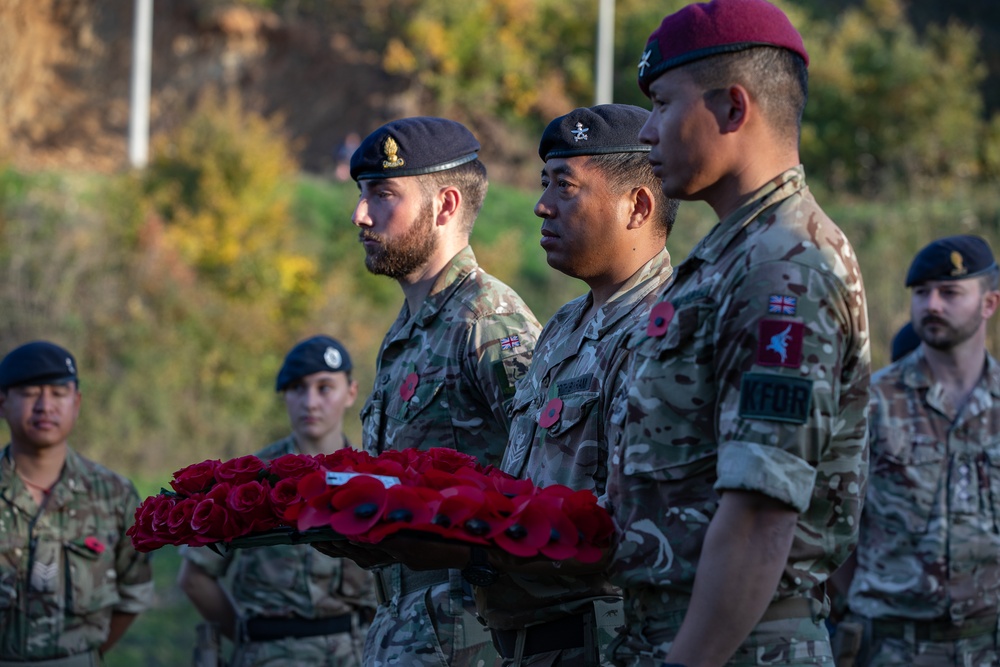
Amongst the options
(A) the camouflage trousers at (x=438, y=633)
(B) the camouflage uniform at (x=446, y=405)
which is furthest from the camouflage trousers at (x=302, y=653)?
(A) the camouflage trousers at (x=438, y=633)

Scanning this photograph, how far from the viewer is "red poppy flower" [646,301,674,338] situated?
111 inches

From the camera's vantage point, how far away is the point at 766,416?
2.52 m

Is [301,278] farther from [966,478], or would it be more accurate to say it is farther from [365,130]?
[966,478]

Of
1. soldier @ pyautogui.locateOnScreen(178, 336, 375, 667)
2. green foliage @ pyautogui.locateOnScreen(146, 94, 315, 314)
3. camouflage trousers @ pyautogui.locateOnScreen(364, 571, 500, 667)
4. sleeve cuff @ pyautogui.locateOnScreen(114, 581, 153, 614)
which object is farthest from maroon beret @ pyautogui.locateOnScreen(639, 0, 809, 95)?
green foliage @ pyautogui.locateOnScreen(146, 94, 315, 314)

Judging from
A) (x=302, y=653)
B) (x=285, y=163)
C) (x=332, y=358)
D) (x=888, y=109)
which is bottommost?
(x=302, y=653)

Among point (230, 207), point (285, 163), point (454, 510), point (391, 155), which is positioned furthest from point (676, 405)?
point (285, 163)

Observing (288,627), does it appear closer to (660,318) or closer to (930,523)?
(930,523)

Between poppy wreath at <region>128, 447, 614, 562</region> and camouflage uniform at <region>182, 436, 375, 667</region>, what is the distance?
3.42 metres

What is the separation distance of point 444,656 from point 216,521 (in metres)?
1.33

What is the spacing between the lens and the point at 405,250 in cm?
495

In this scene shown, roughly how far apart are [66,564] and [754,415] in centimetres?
489

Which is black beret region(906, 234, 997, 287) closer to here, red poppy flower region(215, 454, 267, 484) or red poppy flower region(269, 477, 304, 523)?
red poppy flower region(215, 454, 267, 484)

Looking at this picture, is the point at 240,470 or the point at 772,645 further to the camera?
the point at 240,470

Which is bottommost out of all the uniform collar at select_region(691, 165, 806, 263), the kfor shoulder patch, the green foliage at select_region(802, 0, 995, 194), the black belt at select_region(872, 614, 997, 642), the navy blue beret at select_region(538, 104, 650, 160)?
the black belt at select_region(872, 614, 997, 642)
